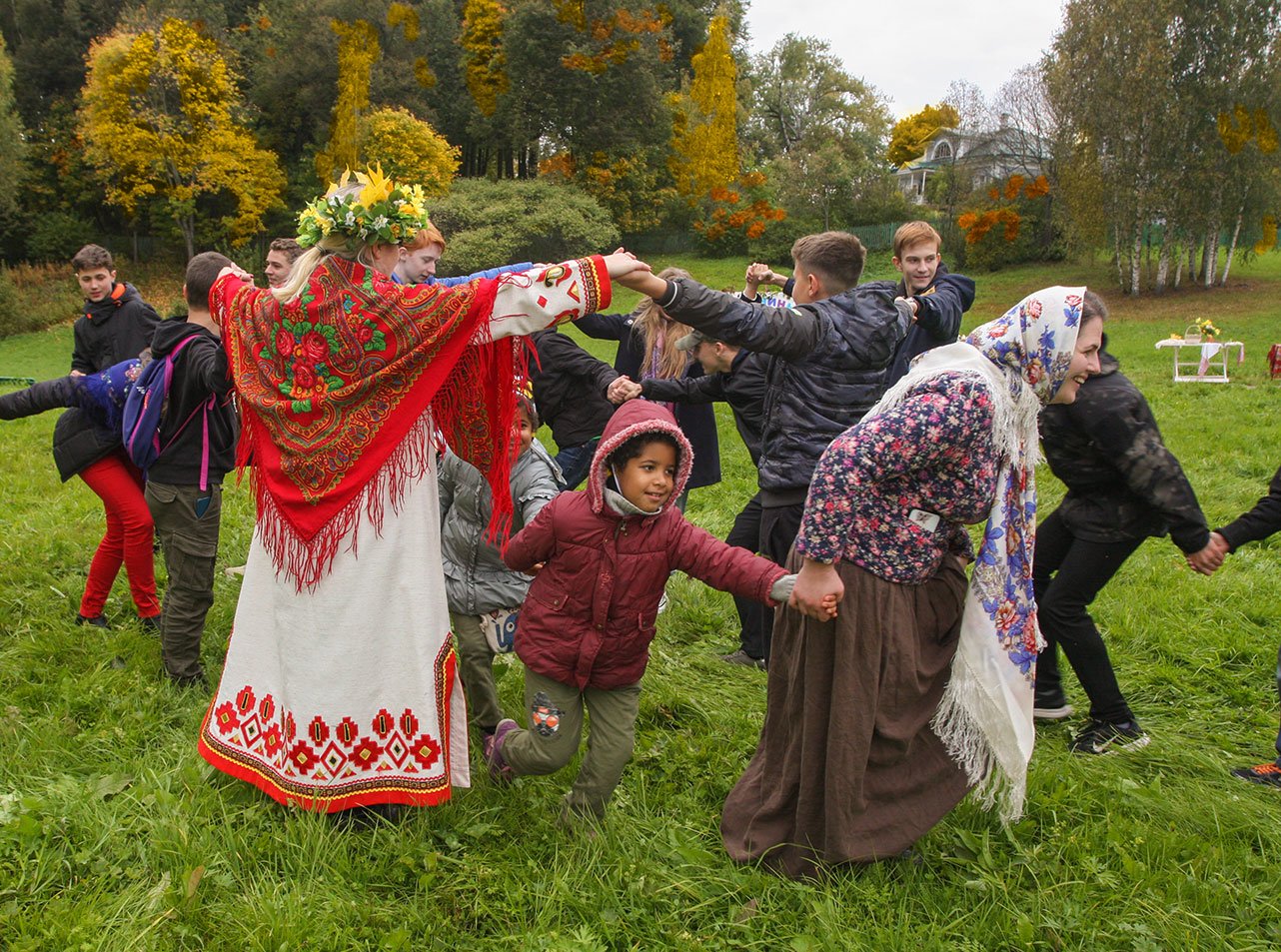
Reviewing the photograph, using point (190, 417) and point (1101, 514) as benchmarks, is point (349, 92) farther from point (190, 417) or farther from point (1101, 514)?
point (1101, 514)

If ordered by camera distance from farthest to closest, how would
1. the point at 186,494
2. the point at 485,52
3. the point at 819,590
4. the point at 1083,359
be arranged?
the point at 485,52
the point at 186,494
the point at 1083,359
the point at 819,590

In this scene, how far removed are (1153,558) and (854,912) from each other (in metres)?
4.57

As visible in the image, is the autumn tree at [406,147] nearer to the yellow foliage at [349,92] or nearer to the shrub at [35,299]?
the yellow foliage at [349,92]

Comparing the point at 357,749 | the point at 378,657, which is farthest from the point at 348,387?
the point at 357,749

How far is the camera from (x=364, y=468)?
3.16m

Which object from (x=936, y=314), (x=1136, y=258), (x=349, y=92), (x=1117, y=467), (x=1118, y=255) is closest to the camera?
(x=1117, y=467)

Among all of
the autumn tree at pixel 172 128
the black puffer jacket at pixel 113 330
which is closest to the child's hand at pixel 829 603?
the black puffer jacket at pixel 113 330

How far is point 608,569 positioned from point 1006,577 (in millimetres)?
1315

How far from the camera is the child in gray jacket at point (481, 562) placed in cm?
384

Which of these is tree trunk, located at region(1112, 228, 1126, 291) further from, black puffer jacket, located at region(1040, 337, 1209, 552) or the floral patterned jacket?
the floral patterned jacket

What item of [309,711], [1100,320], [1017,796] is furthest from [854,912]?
[1100,320]

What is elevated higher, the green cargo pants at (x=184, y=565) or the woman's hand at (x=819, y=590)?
the woman's hand at (x=819, y=590)

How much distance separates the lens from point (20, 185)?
3556 cm

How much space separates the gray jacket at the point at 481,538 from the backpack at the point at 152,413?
142 cm
